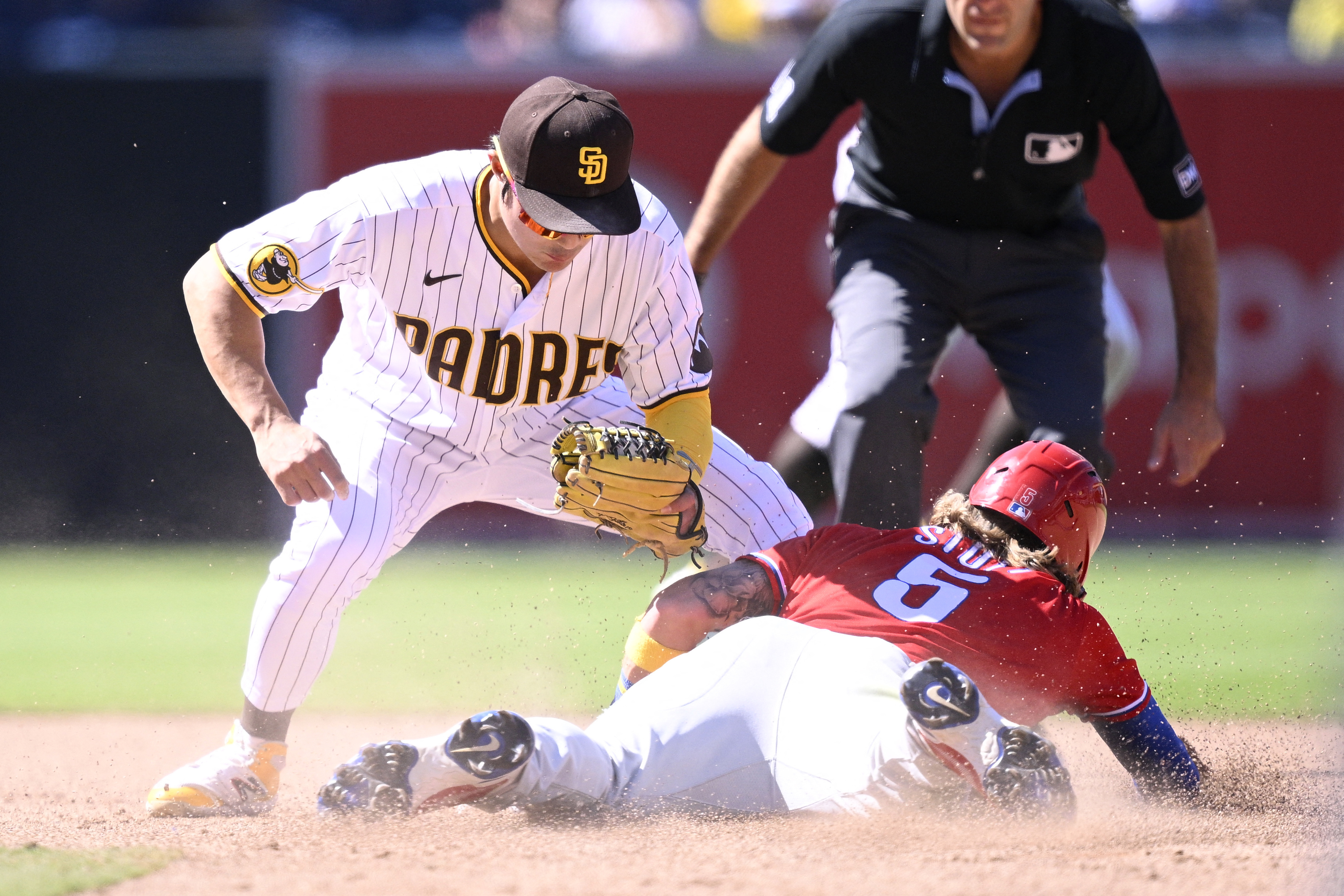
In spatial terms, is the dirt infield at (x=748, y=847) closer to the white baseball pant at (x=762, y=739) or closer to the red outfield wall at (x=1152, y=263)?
the white baseball pant at (x=762, y=739)

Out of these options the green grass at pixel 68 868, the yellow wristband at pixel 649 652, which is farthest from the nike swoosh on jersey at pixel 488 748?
the yellow wristband at pixel 649 652

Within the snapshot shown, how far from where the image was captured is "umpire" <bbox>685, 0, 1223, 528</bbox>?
13.4 feet

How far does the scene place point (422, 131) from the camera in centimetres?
903

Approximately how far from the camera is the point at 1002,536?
3.39 m

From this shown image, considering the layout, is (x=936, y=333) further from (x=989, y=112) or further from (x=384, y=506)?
(x=384, y=506)

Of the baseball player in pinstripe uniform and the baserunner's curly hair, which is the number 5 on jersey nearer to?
the baserunner's curly hair

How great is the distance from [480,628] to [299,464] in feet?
10.1

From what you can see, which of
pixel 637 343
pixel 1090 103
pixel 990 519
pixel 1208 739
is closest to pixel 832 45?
pixel 1090 103

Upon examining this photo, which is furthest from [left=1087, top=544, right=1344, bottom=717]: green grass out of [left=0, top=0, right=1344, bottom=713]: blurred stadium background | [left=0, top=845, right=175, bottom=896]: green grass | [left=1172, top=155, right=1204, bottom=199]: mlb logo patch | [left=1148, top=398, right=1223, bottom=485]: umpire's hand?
[left=0, top=845, right=175, bottom=896]: green grass

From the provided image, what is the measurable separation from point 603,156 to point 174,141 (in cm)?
626

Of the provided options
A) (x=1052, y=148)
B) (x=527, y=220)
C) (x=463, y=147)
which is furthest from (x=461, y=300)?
(x=463, y=147)

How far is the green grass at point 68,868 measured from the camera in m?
2.56

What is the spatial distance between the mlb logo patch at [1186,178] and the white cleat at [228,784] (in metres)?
2.86

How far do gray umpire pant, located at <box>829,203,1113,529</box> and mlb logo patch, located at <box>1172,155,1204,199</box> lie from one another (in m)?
0.31
